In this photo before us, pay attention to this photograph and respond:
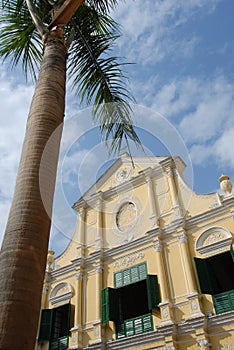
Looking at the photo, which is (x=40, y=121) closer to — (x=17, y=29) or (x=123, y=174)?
(x=17, y=29)

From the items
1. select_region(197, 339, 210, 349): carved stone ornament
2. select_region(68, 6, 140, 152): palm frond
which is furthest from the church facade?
select_region(68, 6, 140, 152): palm frond

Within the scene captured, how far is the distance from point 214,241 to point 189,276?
1311mm

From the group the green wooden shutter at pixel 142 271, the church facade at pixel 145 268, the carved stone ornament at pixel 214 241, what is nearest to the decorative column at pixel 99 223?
the church facade at pixel 145 268

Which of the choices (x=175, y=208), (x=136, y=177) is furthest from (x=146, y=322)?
(x=136, y=177)

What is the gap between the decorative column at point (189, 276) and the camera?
30.9ft

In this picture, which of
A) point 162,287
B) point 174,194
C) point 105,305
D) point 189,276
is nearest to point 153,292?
point 162,287

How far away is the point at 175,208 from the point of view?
1172 cm

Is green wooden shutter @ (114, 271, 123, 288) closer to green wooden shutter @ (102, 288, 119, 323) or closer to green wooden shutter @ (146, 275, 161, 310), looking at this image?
green wooden shutter @ (102, 288, 119, 323)

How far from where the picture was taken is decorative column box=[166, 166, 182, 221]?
455 inches

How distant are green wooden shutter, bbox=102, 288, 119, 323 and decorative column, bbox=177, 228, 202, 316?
8.93 feet

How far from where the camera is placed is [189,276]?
32.9 feet

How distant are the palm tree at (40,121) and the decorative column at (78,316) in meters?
8.49

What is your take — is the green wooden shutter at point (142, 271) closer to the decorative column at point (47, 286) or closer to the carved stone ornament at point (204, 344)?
the carved stone ornament at point (204, 344)

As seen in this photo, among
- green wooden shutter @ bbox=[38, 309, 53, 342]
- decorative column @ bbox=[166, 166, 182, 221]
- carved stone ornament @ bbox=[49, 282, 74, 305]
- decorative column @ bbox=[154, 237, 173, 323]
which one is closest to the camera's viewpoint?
decorative column @ bbox=[154, 237, 173, 323]
